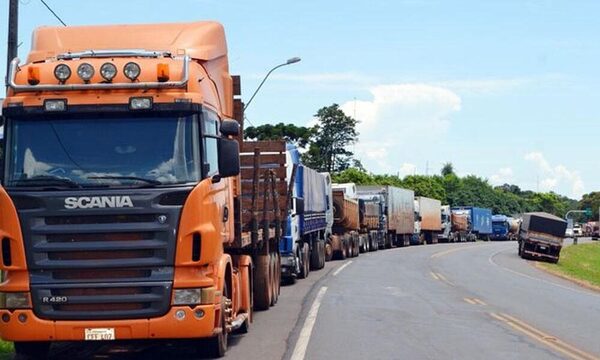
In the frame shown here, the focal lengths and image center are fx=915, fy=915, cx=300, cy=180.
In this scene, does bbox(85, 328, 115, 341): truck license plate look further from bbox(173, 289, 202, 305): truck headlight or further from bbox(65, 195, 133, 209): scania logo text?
bbox(65, 195, 133, 209): scania logo text

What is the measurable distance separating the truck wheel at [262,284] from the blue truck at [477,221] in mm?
68043

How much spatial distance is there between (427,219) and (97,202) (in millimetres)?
61424

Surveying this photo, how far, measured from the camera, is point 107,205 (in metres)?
10.2

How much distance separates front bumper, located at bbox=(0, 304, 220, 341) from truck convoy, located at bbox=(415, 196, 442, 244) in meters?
56.3

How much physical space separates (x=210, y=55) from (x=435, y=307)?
9.01 m

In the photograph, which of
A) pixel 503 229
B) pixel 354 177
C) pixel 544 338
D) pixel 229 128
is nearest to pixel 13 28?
pixel 229 128

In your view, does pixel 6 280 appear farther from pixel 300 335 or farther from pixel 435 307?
pixel 435 307

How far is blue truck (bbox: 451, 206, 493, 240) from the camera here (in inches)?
3366

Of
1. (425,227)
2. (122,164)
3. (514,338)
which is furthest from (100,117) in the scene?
(425,227)

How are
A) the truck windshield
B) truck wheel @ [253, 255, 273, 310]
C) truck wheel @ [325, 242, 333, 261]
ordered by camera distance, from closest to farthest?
the truck windshield
truck wheel @ [253, 255, 273, 310]
truck wheel @ [325, 242, 333, 261]

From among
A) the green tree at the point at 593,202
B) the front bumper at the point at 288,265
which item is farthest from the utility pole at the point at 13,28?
the green tree at the point at 593,202

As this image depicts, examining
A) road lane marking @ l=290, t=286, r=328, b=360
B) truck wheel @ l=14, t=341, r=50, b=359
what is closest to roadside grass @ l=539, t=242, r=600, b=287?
road lane marking @ l=290, t=286, r=328, b=360

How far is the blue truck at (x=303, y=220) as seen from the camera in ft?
75.5

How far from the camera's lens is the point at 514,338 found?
14516mm
